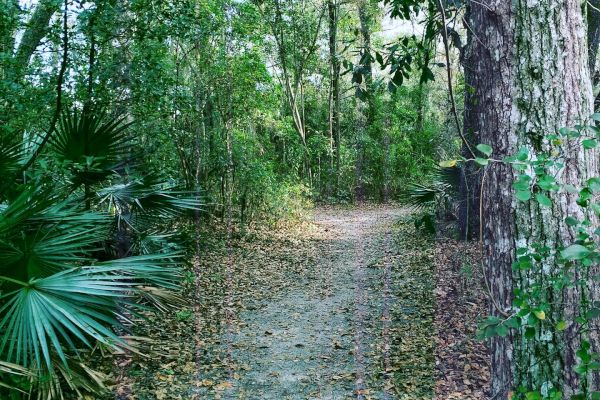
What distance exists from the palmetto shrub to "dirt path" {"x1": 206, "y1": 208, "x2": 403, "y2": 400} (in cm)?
120

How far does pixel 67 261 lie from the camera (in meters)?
4.45

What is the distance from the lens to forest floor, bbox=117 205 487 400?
16.1ft

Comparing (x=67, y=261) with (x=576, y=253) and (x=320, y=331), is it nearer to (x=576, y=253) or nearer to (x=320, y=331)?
(x=320, y=331)

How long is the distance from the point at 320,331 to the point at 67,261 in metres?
3.13

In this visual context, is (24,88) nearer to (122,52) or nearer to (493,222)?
(122,52)

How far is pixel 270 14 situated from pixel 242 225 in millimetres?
7406

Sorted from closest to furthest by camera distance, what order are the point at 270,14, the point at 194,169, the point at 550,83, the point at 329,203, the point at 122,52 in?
the point at 550,83, the point at 122,52, the point at 194,169, the point at 270,14, the point at 329,203

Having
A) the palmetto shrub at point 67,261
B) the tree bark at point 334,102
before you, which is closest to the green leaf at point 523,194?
the palmetto shrub at point 67,261

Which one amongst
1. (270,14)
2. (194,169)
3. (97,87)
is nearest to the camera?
(97,87)

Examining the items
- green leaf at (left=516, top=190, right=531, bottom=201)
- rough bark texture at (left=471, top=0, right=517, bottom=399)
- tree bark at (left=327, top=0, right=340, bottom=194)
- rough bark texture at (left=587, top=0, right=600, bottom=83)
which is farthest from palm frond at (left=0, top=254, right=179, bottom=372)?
tree bark at (left=327, top=0, right=340, bottom=194)

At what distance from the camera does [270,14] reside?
16625mm

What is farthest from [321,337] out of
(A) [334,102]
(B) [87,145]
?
(A) [334,102]

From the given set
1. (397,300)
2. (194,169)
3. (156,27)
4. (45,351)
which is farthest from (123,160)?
(194,169)

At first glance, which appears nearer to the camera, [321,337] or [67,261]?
[67,261]
